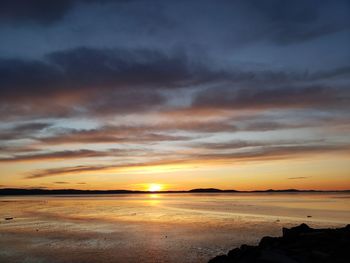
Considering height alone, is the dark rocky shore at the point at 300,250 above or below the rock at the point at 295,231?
below

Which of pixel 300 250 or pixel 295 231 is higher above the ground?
pixel 295 231

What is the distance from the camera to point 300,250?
18.9m

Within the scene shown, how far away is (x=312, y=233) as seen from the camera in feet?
72.0

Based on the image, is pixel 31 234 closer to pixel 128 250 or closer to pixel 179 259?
pixel 128 250

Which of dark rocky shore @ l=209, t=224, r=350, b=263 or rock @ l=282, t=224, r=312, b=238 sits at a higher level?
rock @ l=282, t=224, r=312, b=238

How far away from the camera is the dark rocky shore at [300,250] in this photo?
1652cm

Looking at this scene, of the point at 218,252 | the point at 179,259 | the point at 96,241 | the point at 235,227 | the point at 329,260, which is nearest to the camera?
the point at 329,260

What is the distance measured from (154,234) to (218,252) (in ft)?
37.9

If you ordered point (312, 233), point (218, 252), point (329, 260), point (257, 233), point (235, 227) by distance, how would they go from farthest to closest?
1. point (235, 227)
2. point (257, 233)
3. point (218, 252)
4. point (312, 233)
5. point (329, 260)

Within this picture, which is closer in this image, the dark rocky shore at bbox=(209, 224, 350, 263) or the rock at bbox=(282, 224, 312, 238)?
the dark rocky shore at bbox=(209, 224, 350, 263)

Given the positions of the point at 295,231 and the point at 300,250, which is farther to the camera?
the point at 295,231

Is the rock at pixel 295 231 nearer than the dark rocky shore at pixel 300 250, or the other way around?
the dark rocky shore at pixel 300 250

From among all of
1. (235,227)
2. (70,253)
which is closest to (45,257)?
(70,253)

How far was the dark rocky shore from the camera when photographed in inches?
650
